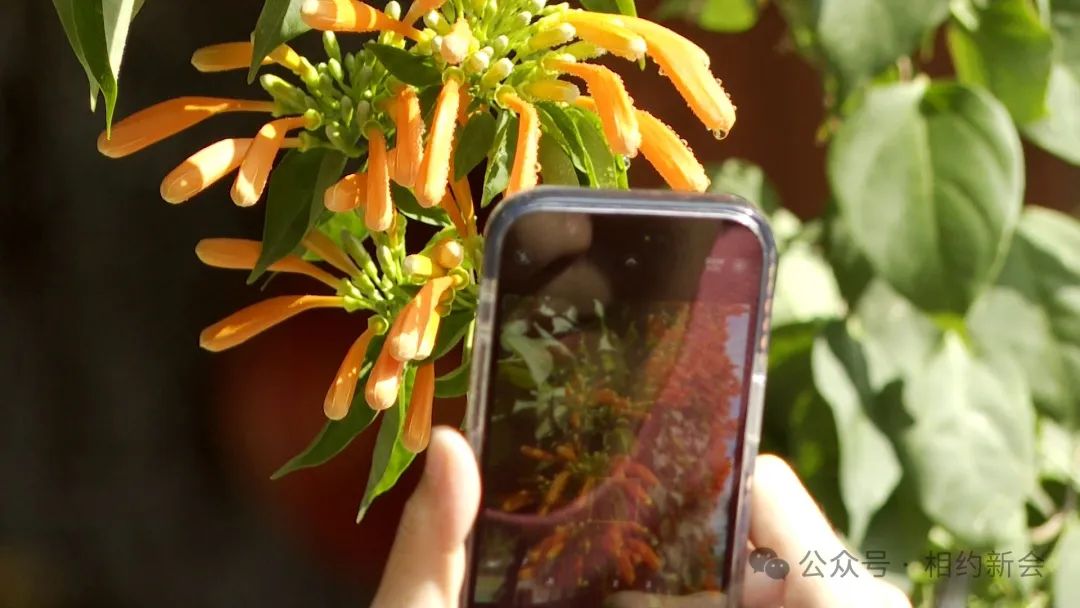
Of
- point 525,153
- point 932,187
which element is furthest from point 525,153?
point 932,187

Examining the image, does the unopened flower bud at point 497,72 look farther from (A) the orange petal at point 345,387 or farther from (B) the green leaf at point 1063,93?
(B) the green leaf at point 1063,93

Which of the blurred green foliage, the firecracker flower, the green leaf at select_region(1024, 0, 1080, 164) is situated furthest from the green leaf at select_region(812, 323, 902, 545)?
the firecracker flower

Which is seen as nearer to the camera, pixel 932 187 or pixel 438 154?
pixel 438 154

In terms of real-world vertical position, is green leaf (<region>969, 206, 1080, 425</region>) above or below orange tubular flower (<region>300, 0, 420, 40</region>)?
below

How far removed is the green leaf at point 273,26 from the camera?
20 centimetres

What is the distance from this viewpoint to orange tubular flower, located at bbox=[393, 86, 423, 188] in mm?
196

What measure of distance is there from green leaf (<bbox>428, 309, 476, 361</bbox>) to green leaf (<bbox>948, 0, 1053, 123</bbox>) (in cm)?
29

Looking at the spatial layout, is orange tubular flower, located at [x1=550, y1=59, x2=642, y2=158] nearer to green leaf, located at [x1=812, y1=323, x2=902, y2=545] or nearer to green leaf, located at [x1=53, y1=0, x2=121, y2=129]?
green leaf, located at [x1=53, y1=0, x2=121, y2=129]

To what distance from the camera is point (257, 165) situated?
0.21 metres

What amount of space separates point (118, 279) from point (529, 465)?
389 mm

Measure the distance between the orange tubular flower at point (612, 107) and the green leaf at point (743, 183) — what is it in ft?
0.85

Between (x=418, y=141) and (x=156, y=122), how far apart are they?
7 centimetres

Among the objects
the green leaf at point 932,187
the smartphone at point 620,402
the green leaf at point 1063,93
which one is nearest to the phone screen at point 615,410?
the smartphone at point 620,402

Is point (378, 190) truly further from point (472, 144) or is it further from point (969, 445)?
point (969, 445)
